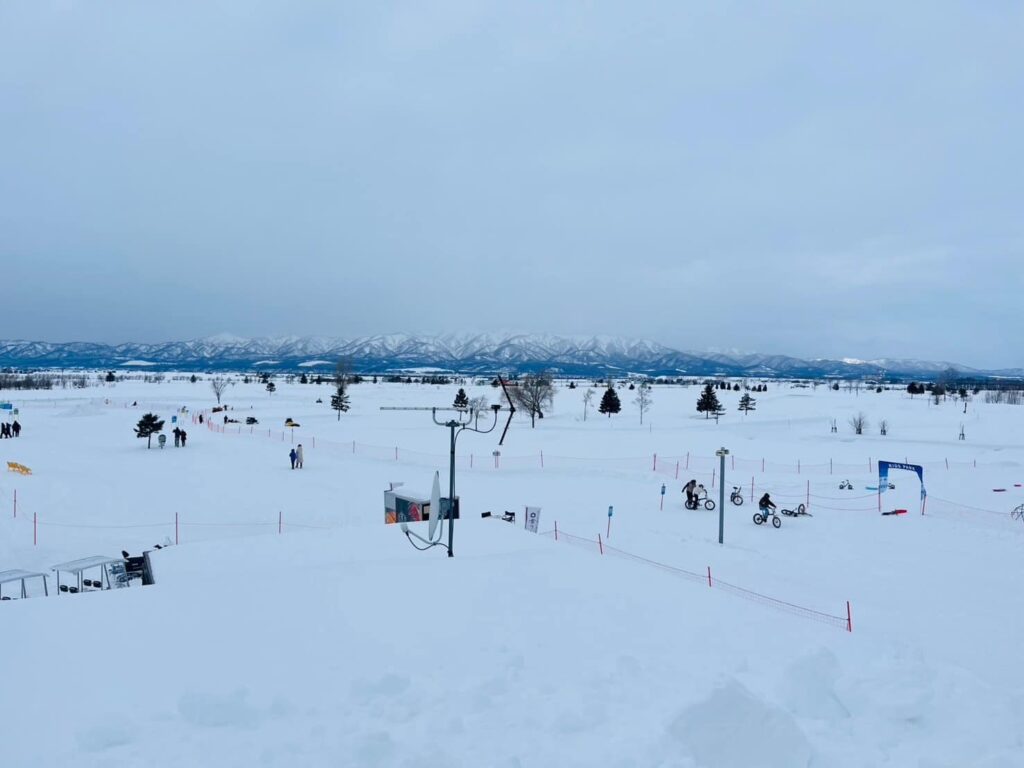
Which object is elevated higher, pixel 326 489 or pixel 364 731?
pixel 364 731

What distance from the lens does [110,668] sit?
5.79 meters

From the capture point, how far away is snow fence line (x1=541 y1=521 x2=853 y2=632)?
36.5 ft

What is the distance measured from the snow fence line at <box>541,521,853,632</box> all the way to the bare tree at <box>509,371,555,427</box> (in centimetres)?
3861

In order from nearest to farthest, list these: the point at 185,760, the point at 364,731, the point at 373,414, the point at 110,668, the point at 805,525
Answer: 1. the point at 185,760
2. the point at 364,731
3. the point at 110,668
4. the point at 805,525
5. the point at 373,414

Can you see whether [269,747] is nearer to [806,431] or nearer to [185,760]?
[185,760]

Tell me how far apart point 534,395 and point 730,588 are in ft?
158

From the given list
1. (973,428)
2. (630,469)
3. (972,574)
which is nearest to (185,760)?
(972,574)

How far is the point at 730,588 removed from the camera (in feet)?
44.4

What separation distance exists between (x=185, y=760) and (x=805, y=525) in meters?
20.0

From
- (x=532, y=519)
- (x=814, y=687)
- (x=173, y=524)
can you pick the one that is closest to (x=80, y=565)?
(x=173, y=524)

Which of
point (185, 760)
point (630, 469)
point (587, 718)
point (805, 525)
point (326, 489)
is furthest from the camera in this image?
point (630, 469)

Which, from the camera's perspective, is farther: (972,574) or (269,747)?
(972,574)

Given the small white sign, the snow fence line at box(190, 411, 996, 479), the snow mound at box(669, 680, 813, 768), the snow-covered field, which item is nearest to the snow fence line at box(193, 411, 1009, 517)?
the snow fence line at box(190, 411, 996, 479)

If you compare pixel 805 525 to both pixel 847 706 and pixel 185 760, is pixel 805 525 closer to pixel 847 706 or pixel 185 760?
pixel 847 706
